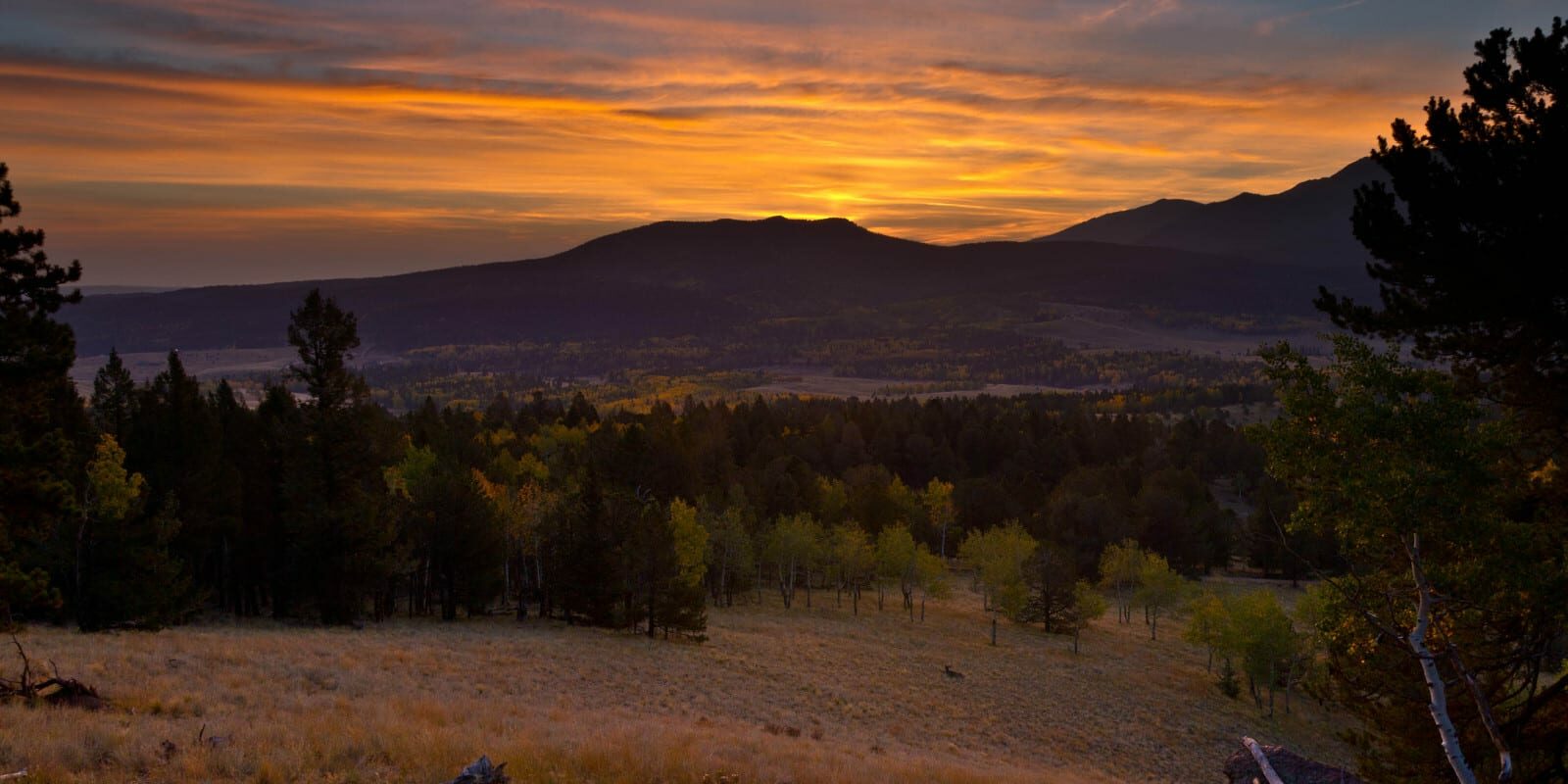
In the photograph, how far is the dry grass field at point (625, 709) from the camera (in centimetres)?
1408

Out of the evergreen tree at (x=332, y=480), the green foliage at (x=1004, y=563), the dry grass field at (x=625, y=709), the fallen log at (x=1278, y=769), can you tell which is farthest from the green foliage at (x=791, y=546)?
the fallen log at (x=1278, y=769)

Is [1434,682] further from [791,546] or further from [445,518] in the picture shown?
[791,546]

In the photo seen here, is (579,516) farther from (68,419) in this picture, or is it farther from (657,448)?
(657,448)

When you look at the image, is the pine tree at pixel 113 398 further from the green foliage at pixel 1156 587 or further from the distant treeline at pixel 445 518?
the green foliage at pixel 1156 587

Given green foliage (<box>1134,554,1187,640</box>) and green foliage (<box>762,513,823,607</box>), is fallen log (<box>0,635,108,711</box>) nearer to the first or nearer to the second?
green foliage (<box>762,513,823,607</box>)

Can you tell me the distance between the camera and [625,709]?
25891mm

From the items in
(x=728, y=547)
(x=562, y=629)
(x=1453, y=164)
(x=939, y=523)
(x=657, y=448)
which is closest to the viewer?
(x=1453, y=164)

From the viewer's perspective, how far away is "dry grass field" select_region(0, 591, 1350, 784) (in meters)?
14.1

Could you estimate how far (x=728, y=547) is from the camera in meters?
63.6

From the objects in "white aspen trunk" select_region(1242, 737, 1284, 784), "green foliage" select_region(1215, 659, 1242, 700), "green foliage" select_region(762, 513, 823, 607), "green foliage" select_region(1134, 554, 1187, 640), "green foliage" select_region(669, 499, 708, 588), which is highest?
"white aspen trunk" select_region(1242, 737, 1284, 784)

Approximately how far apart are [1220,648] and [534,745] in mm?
49709

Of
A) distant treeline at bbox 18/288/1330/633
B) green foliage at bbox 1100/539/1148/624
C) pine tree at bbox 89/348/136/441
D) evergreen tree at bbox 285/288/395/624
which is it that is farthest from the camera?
green foliage at bbox 1100/539/1148/624

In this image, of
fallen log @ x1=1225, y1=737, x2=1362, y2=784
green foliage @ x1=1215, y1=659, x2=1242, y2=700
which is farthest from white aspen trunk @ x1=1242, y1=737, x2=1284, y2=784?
green foliage @ x1=1215, y1=659, x2=1242, y2=700

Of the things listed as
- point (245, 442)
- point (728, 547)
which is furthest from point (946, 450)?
point (245, 442)
